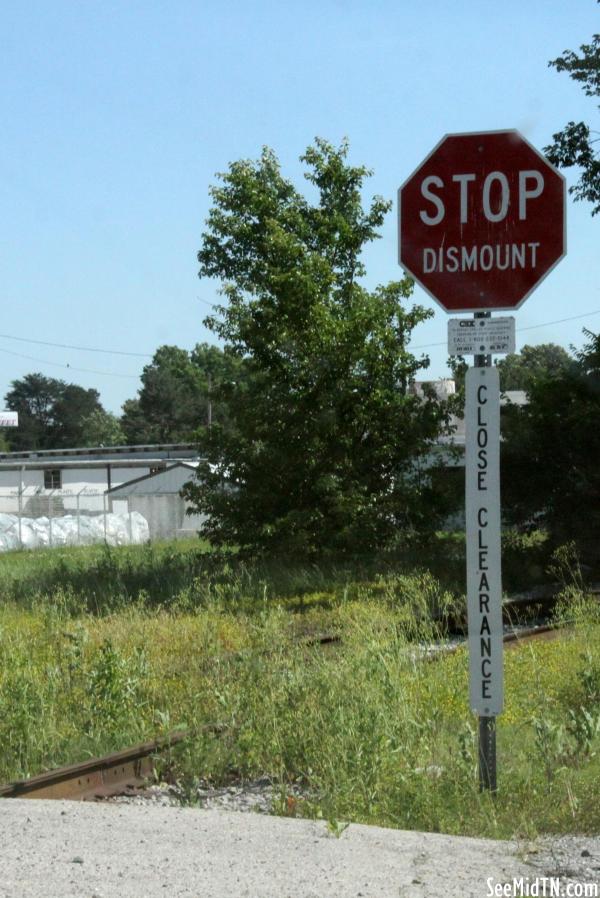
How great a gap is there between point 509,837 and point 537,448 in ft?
46.4

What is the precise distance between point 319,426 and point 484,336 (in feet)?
47.6

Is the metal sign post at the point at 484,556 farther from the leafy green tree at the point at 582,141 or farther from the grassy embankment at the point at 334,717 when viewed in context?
the leafy green tree at the point at 582,141

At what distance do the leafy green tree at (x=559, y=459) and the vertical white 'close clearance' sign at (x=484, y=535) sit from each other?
13.0m

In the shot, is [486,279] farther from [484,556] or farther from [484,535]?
[484,556]

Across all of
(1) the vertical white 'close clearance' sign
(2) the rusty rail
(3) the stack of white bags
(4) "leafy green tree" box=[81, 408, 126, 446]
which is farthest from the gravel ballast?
(4) "leafy green tree" box=[81, 408, 126, 446]

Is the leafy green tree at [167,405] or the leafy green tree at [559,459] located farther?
the leafy green tree at [167,405]

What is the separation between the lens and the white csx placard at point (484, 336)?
655 cm

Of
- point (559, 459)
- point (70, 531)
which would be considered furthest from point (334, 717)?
point (70, 531)

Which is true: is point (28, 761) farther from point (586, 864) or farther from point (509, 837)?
point (586, 864)

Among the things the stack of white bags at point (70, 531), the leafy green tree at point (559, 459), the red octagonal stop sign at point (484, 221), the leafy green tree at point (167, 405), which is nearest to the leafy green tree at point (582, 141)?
the leafy green tree at point (559, 459)

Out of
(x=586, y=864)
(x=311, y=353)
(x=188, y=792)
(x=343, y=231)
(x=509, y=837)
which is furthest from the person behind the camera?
(x=343, y=231)

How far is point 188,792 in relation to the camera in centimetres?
708

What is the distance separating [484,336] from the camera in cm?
657

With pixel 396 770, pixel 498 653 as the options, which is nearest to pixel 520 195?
pixel 498 653
